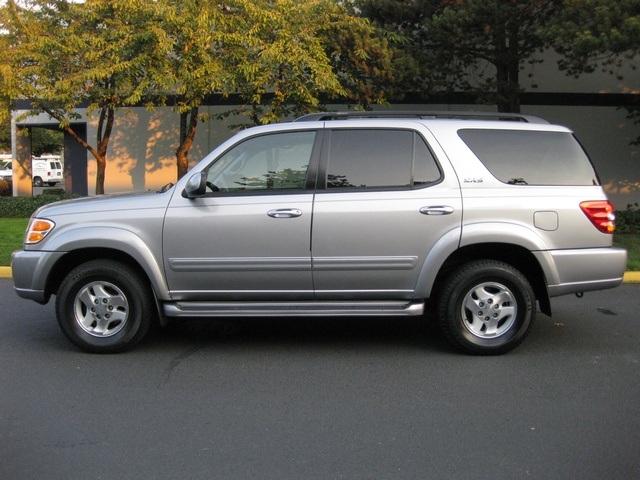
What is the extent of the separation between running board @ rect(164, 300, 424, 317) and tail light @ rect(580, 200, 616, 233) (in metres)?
1.61

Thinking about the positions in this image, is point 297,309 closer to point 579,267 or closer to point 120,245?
point 120,245

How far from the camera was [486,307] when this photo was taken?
235 inches

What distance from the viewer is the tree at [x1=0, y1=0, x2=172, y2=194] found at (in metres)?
13.8

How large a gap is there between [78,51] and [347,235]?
11.0 meters

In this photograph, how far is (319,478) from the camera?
147 inches

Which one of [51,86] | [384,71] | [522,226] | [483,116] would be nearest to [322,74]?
[384,71]

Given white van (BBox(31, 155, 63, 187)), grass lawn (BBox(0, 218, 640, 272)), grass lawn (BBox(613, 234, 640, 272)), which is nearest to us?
grass lawn (BBox(613, 234, 640, 272))

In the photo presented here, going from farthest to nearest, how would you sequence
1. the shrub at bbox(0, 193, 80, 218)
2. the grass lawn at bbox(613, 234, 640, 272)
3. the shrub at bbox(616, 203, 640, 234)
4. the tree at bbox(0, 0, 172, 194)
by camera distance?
the shrub at bbox(0, 193, 80, 218) → the shrub at bbox(616, 203, 640, 234) → the tree at bbox(0, 0, 172, 194) → the grass lawn at bbox(613, 234, 640, 272)

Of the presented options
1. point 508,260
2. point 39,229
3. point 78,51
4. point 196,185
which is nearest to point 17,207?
point 78,51

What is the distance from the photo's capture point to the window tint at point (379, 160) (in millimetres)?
6000

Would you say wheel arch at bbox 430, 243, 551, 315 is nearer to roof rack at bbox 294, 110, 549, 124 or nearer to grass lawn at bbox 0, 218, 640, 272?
roof rack at bbox 294, 110, 549, 124

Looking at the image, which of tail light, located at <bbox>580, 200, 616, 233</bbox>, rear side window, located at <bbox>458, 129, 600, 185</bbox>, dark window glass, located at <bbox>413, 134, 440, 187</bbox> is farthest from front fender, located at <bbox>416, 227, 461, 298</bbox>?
tail light, located at <bbox>580, 200, 616, 233</bbox>

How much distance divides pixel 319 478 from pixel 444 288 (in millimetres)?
2624

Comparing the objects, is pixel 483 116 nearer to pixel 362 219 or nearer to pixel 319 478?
pixel 362 219
